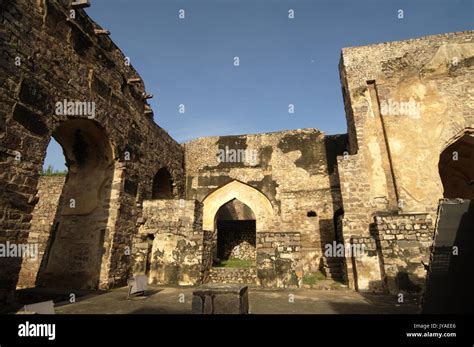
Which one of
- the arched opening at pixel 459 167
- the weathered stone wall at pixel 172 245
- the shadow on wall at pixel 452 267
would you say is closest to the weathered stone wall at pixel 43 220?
the weathered stone wall at pixel 172 245

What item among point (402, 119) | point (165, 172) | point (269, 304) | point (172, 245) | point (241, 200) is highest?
point (402, 119)

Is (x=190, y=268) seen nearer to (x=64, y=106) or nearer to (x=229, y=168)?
(x=64, y=106)

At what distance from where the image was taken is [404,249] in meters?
5.96

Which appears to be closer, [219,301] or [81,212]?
[219,301]

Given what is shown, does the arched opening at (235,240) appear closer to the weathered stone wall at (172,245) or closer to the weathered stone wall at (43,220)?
the weathered stone wall at (172,245)

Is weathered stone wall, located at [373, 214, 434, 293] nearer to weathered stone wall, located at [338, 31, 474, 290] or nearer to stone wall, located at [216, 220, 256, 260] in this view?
weathered stone wall, located at [338, 31, 474, 290]

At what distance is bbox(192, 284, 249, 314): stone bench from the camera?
9.92 ft

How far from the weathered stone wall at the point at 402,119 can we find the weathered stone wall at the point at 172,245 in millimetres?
4081

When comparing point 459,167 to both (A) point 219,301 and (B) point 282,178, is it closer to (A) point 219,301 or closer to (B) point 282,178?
(B) point 282,178

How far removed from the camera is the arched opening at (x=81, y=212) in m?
6.81

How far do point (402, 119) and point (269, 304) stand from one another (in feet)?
22.9

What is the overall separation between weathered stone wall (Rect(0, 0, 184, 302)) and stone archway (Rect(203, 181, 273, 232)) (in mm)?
3354

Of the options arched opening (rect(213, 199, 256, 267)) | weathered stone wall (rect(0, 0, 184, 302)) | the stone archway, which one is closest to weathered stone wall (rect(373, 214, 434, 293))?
the stone archway

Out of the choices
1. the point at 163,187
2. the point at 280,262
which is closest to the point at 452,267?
the point at 280,262
